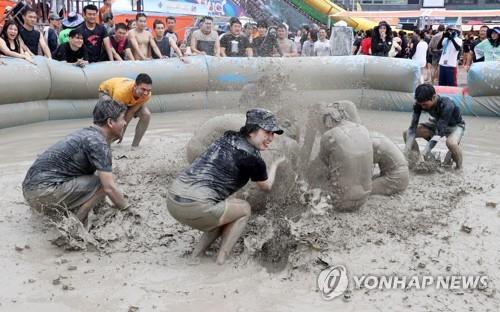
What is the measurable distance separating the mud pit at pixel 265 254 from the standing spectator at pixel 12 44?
10.5ft

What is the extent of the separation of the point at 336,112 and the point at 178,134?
149 inches

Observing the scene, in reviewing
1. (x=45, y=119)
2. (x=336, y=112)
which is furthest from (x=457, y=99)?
(x=45, y=119)

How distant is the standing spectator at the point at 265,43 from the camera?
10.4m

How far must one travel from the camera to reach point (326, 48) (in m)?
11.8

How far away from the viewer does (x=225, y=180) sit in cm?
389

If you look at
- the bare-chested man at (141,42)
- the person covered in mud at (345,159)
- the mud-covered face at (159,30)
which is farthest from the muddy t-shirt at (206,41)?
the person covered in mud at (345,159)

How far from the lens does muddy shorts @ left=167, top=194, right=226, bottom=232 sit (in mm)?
3785

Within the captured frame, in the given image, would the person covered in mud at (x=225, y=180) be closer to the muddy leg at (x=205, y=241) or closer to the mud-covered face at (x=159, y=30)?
the muddy leg at (x=205, y=241)

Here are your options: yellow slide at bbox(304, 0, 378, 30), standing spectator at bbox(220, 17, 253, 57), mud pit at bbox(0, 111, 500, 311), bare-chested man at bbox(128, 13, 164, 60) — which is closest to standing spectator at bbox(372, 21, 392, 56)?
standing spectator at bbox(220, 17, 253, 57)

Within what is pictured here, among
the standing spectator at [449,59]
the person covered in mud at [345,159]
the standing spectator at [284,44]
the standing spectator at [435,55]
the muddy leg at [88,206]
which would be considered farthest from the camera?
the standing spectator at [435,55]

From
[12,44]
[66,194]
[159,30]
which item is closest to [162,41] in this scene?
[159,30]

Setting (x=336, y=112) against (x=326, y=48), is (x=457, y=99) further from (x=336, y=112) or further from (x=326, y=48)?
(x=336, y=112)

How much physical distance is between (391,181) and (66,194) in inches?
112

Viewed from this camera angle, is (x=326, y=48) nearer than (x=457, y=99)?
No
